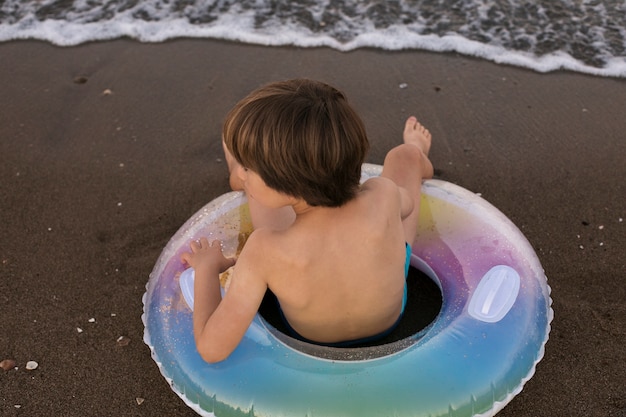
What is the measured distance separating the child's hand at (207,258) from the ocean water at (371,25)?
8.90 feet

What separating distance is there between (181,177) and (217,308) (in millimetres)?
1718

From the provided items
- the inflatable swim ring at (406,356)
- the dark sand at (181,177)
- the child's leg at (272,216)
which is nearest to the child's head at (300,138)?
the inflatable swim ring at (406,356)

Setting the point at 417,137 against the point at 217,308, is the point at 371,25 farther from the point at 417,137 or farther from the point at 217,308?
the point at 217,308

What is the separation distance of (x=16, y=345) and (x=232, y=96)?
2.09 meters

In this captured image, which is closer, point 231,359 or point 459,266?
point 231,359

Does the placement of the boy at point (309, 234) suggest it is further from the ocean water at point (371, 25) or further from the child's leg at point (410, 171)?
the ocean water at point (371, 25)

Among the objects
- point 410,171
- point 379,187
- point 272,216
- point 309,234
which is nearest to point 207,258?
point 272,216

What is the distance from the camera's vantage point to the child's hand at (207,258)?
241cm

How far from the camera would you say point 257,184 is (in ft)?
6.33

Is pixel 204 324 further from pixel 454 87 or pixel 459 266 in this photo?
pixel 454 87

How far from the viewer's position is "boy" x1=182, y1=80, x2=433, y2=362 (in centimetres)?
180

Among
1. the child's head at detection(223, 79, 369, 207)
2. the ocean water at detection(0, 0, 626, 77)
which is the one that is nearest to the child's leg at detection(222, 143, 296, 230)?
the child's head at detection(223, 79, 369, 207)

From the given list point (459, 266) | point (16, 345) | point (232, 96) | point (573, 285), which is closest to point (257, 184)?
point (459, 266)

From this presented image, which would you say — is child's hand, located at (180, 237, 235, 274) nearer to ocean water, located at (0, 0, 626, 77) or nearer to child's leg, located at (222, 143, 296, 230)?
child's leg, located at (222, 143, 296, 230)
